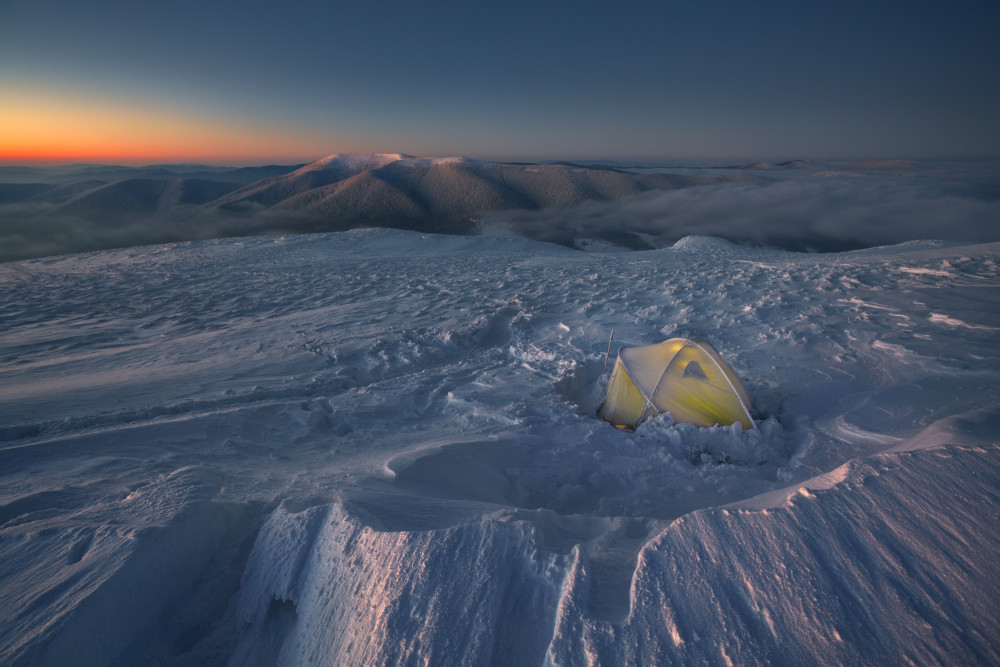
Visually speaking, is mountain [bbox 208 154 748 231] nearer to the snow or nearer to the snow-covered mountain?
the snow-covered mountain

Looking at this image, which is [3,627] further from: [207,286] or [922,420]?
[207,286]

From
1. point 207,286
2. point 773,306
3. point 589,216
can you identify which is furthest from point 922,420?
point 589,216

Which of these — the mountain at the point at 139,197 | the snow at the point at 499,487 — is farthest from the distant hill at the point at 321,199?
the snow at the point at 499,487

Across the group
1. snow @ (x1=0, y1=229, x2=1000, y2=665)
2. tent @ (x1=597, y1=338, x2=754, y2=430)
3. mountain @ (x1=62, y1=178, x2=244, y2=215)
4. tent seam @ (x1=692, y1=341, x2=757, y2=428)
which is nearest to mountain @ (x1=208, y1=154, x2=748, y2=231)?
mountain @ (x1=62, y1=178, x2=244, y2=215)

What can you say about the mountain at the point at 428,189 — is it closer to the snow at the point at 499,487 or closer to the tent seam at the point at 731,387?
the snow at the point at 499,487

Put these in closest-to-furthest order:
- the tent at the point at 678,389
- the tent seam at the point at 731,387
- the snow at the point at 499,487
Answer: the snow at the point at 499,487 → the tent seam at the point at 731,387 → the tent at the point at 678,389

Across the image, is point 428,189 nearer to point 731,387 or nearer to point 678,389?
point 678,389

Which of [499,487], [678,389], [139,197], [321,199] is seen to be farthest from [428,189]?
[499,487]
